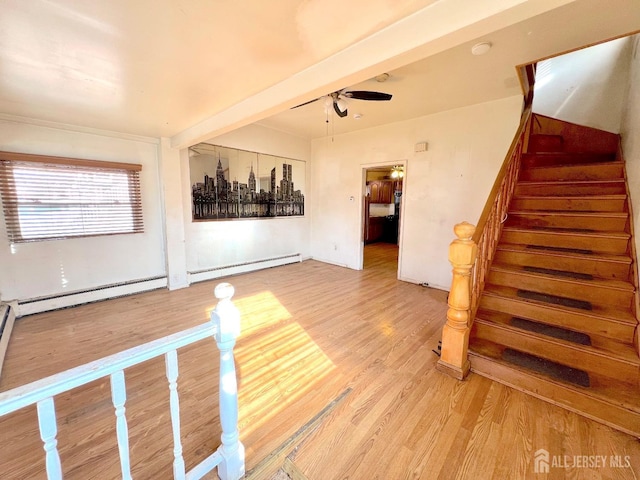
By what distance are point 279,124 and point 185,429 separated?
179 inches

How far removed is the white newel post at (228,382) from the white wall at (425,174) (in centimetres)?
377

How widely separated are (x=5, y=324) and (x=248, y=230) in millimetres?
3180

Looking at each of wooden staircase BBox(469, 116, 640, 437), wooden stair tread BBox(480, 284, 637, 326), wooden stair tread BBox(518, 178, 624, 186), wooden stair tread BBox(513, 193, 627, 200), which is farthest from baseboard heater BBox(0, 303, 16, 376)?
wooden stair tread BBox(518, 178, 624, 186)

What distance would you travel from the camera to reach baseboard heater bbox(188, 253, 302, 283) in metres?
4.45

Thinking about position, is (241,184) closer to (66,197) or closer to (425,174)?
(66,197)

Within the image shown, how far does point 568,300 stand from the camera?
2.22m

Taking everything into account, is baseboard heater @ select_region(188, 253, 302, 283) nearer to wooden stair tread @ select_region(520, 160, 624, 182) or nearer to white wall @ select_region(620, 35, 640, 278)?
wooden stair tread @ select_region(520, 160, 624, 182)

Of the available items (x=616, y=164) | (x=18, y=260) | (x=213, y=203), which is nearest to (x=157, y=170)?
(x=213, y=203)

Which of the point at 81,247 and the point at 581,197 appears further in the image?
the point at 81,247

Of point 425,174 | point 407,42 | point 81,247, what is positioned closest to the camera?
point 407,42

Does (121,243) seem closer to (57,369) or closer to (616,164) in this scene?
(57,369)

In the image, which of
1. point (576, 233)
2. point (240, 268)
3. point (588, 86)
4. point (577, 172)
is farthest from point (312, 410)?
point (588, 86)

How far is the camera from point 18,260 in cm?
312

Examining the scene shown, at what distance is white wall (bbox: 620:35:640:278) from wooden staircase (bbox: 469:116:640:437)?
133mm
